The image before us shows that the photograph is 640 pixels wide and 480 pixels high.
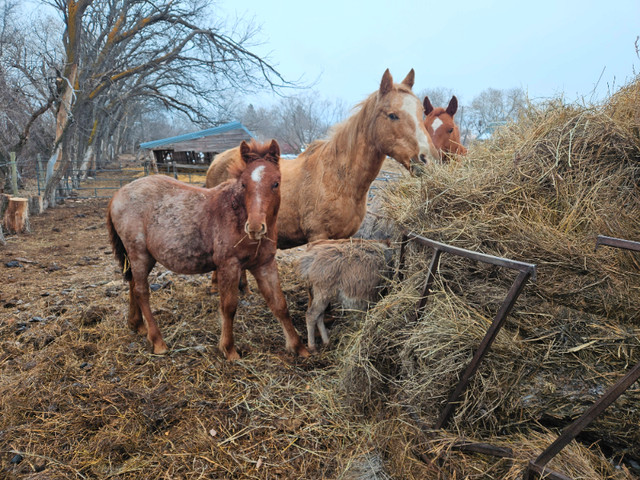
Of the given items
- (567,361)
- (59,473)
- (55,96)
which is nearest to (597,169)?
(567,361)

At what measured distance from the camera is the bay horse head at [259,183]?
3129 mm

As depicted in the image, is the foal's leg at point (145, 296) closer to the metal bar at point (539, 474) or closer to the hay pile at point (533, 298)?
the hay pile at point (533, 298)

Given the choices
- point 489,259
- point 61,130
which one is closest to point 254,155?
point 489,259

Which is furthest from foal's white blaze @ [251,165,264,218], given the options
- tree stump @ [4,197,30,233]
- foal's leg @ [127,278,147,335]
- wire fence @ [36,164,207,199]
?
wire fence @ [36,164,207,199]

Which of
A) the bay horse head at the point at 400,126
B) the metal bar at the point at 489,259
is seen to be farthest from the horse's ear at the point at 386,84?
the metal bar at the point at 489,259

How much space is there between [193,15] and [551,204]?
18.8 metres

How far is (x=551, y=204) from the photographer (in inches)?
98.1

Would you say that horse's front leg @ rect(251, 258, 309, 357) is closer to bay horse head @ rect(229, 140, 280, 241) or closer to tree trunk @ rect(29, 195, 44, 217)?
bay horse head @ rect(229, 140, 280, 241)

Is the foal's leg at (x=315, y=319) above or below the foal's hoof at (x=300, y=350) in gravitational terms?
above

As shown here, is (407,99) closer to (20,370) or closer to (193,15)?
(20,370)

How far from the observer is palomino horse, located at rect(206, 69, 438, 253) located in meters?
3.68

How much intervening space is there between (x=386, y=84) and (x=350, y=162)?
0.89 metres

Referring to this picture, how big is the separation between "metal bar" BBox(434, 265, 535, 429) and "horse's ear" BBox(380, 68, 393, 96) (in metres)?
2.61

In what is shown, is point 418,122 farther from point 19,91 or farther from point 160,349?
point 19,91
